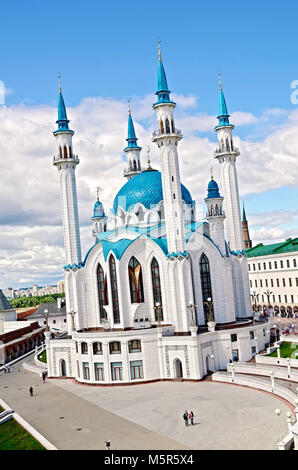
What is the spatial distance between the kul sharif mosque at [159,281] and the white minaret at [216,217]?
9 centimetres

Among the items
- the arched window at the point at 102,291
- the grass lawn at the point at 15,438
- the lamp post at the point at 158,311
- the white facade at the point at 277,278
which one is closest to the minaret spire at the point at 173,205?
the lamp post at the point at 158,311

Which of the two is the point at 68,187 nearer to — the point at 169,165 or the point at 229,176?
the point at 169,165

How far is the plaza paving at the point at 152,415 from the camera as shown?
78.8 feet

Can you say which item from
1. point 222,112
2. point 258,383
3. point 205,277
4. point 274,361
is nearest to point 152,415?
point 258,383

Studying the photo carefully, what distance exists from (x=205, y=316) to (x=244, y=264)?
25.3ft

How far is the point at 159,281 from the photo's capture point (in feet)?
138

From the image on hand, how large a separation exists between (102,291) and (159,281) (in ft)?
18.5

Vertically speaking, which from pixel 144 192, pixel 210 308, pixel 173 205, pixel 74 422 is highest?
pixel 144 192

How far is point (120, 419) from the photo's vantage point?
28.6m

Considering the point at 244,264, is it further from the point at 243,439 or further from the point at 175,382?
the point at 243,439

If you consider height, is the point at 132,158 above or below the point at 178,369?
above

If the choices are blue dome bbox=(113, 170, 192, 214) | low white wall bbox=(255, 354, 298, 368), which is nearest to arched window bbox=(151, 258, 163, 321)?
blue dome bbox=(113, 170, 192, 214)

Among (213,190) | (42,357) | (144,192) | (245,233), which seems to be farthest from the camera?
(245,233)
